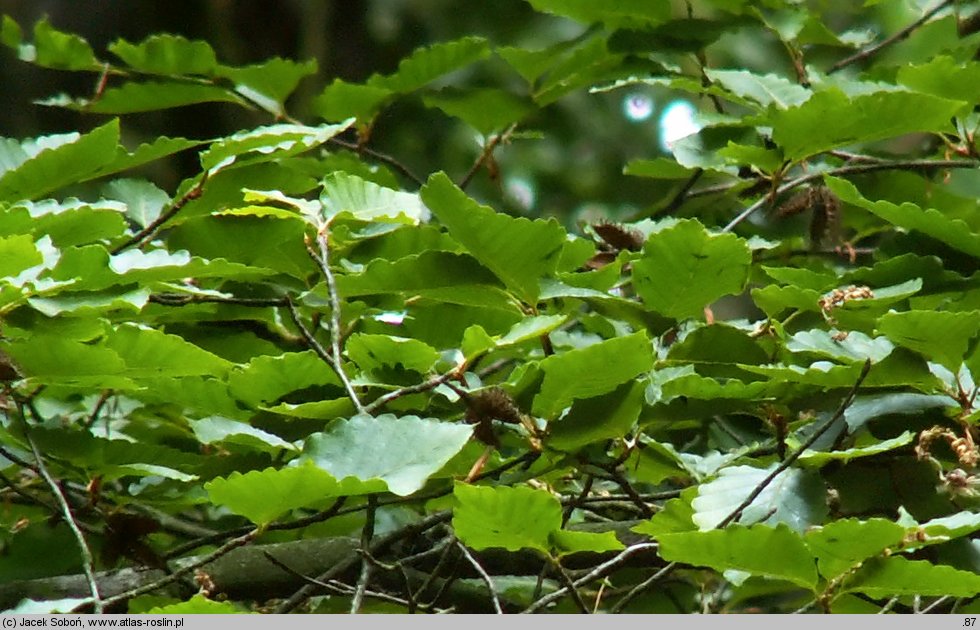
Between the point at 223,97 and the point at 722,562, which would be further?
the point at 223,97

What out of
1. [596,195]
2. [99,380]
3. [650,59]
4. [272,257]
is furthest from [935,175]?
[596,195]

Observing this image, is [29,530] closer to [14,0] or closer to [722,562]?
[722,562]

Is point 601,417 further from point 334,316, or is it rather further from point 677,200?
point 677,200

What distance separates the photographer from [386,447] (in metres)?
0.69

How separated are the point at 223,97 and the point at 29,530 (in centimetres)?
50

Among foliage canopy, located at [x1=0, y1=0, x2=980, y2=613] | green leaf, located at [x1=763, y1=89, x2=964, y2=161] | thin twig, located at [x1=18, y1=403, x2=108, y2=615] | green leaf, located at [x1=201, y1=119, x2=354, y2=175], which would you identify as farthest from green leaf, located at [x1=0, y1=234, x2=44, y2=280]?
green leaf, located at [x1=763, y1=89, x2=964, y2=161]

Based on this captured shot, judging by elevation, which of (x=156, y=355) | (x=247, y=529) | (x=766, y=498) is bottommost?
(x=247, y=529)

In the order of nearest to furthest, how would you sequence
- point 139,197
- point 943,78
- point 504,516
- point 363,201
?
point 504,516, point 363,201, point 943,78, point 139,197

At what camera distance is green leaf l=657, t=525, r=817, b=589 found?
650 millimetres

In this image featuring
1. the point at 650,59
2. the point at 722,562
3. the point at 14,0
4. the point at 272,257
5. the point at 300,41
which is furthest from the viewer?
the point at 300,41

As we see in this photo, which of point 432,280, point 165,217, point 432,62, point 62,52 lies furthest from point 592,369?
point 62,52

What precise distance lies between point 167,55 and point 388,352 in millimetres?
621

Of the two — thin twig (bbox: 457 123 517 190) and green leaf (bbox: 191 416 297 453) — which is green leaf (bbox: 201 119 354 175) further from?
thin twig (bbox: 457 123 517 190)

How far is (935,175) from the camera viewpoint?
134 centimetres
